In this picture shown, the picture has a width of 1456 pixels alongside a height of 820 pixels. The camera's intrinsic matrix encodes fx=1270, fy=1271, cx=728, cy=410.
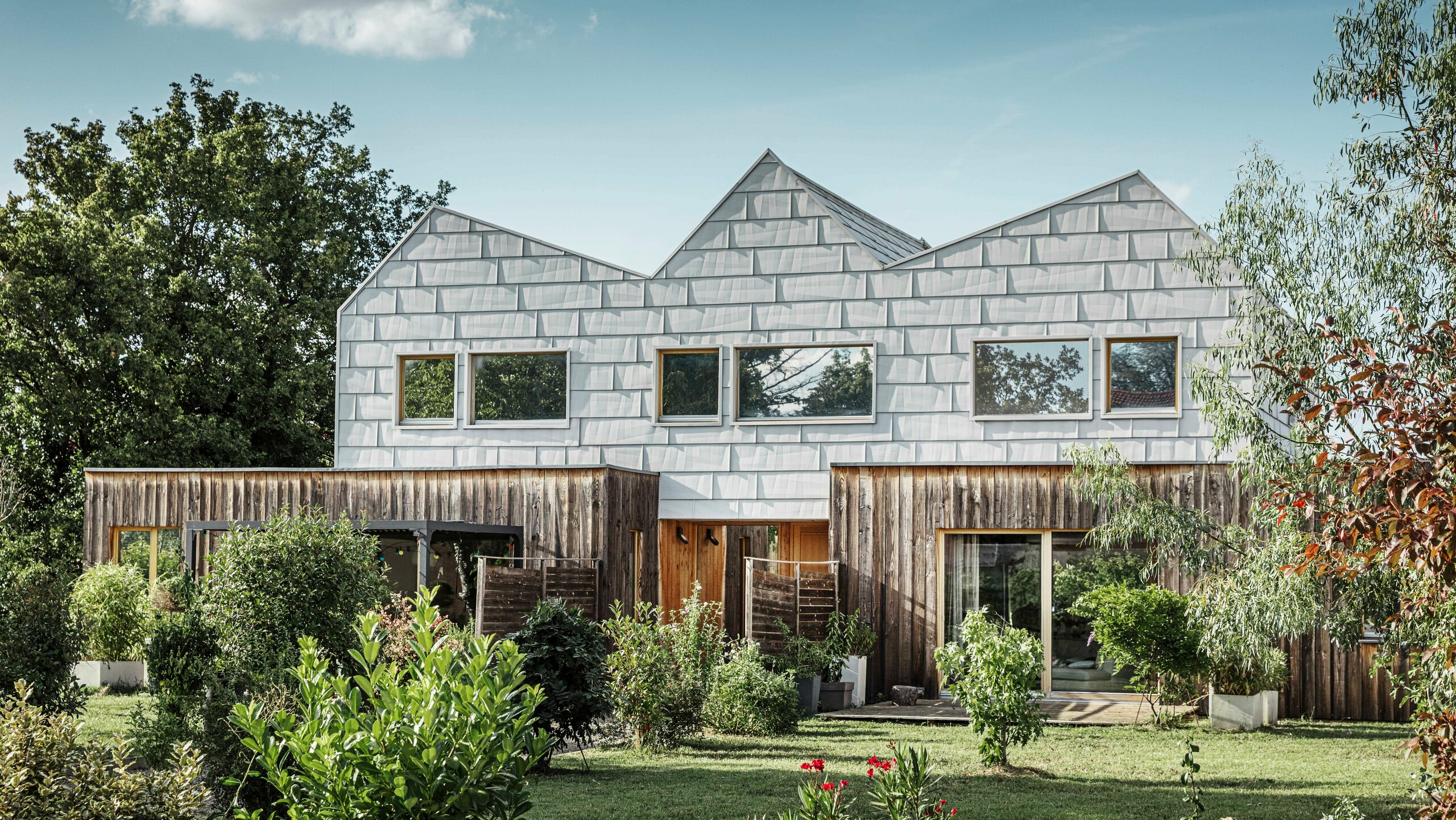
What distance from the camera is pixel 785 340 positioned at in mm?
17516

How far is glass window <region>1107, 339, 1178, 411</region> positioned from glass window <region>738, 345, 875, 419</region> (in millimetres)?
3120

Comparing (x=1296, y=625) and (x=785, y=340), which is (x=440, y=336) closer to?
(x=785, y=340)

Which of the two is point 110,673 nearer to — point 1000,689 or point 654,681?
point 654,681

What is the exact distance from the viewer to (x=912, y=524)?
51.1 feet

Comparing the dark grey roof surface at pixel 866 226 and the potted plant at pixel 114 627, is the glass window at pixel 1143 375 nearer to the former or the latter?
the dark grey roof surface at pixel 866 226

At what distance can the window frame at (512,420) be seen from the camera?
1805 cm

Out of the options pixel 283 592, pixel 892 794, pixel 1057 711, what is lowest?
pixel 1057 711

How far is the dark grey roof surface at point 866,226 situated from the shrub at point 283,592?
1006cm

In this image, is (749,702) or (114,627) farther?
(114,627)

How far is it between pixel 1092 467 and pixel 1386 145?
176 inches

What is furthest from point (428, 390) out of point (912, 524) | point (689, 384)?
point (912, 524)

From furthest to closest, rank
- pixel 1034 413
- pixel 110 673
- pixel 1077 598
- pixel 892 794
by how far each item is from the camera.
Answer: pixel 1034 413
pixel 110 673
pixel 1077 598
pixel 892 794

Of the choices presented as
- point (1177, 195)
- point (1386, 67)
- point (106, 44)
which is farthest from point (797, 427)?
point (106, 44)

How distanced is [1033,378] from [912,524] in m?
2.82
